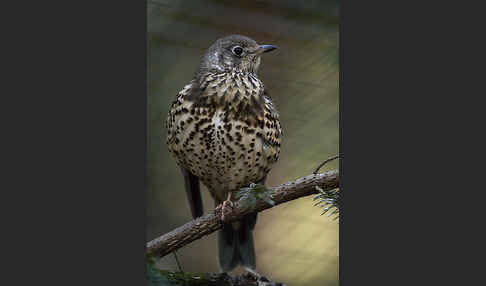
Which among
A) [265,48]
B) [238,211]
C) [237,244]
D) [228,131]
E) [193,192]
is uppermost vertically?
[265,48]

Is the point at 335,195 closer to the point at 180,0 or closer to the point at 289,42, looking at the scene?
the point at 289,42

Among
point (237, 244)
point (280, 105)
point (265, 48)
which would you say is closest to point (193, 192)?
point (237, 244)

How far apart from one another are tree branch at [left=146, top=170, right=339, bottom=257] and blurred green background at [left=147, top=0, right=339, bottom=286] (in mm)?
90

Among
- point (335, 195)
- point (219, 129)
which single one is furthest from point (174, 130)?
point (335, 195)

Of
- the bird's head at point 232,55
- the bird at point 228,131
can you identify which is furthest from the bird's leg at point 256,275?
the bird's head at point 232,55

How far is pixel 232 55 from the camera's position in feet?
14.4

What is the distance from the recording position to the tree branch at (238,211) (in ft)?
13.0

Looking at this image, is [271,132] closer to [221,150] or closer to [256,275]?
[221,150]

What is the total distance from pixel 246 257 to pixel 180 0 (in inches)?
71.5

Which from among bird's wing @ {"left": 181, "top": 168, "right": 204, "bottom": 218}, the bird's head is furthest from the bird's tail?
the bird's head

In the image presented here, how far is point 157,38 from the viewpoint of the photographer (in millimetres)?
4059

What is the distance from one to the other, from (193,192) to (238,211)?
471 millimetres

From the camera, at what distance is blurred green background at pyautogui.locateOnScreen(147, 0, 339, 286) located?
159 inches

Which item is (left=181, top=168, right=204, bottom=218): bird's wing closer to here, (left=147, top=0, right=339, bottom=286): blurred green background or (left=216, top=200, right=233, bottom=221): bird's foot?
(left=147, top=0, right=339, bottom=286): blurred green background
